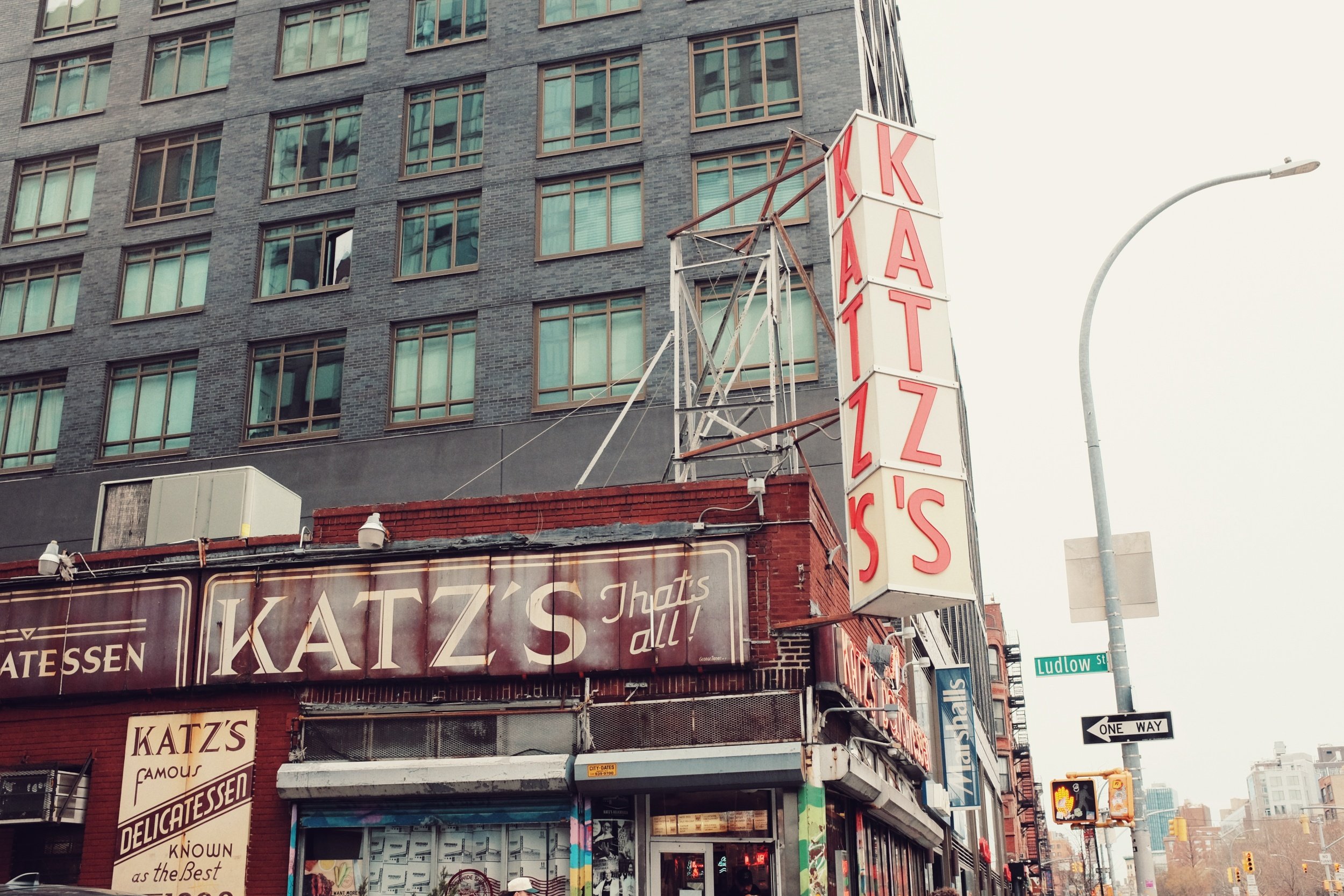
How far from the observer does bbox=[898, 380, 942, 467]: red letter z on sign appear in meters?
14.8

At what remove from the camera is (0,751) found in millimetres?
17469

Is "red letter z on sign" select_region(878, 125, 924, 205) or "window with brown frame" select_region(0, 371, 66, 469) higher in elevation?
"window with brown frame" select_region(0, 371, 66, 469)

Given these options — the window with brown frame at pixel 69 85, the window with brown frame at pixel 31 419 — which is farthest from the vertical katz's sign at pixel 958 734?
the window with brown frame at pixel 69 85

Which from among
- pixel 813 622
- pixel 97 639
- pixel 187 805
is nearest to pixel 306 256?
pixel 97 639

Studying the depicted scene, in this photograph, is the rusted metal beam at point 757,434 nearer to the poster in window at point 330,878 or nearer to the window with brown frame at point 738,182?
the poster in window at point 330,878

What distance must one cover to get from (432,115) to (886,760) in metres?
22.2

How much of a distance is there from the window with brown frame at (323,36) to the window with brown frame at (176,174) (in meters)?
3.00

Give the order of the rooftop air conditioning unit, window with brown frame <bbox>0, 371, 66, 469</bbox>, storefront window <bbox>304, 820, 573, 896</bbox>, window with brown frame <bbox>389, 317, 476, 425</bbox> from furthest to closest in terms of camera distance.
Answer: window with brown frame <bbox>0, 371, 66, 469</bbox> < window with brown frame <bbox>389, 317, 476, 425</bbox> < the rooftop air conditioning unit < storefront window <bbox>304, 820, 573, 896</bbox>

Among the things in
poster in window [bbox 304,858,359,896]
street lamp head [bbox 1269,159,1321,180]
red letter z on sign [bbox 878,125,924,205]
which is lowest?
poster in window [bbox 304,858,359,896]

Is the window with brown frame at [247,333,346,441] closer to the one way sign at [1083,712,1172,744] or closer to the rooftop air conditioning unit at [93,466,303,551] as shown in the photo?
the rooftop air conditioning unit at [93,466,303,551]

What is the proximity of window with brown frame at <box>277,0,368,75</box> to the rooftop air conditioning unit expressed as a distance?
61.5 ft

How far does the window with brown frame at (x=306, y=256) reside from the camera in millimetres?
33406

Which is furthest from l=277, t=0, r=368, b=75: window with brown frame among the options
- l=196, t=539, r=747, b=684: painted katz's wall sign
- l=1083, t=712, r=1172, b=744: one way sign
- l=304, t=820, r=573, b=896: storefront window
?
l=1083, t=712, r=1172, b=744: one way sign

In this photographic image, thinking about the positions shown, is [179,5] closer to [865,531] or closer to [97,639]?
[97,639]
